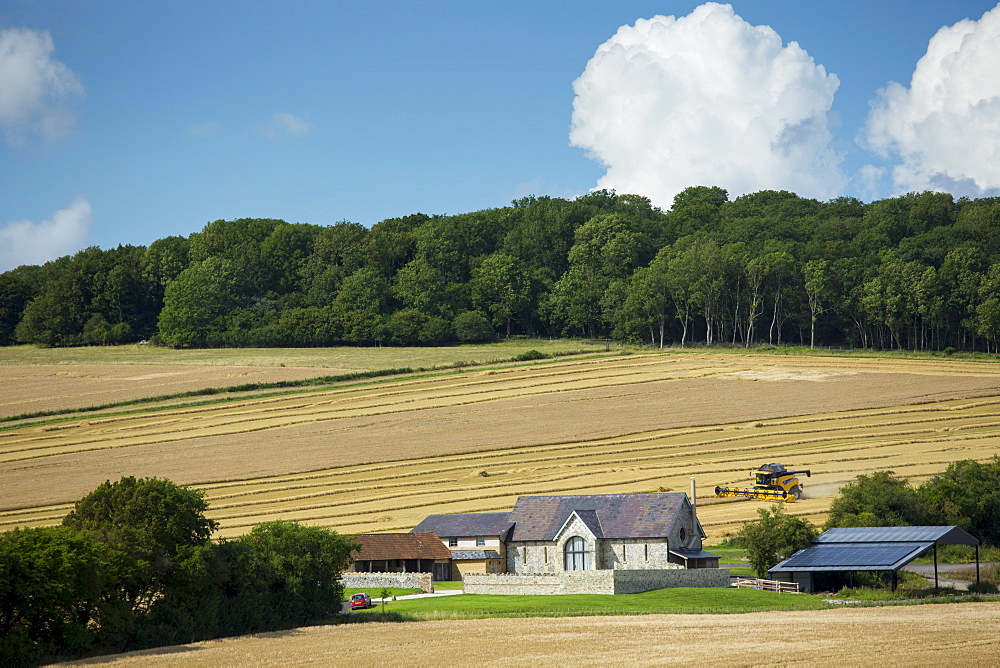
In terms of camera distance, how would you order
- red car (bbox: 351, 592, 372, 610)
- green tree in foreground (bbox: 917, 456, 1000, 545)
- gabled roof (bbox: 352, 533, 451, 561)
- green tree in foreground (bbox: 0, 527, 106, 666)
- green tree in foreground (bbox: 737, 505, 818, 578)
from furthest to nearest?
1. green tree in foreground (bbox: 917, 456, 1000, 545)
2. gabled roof (bbox: 352, 533, 451, 561)
3. green tree in foreground (bbox: 737, 505, 818, 578)
4. red car (bbox: 351, 592, 372, 610)
5. green tree in foreground (bbox: 0, 527, 106, 666)

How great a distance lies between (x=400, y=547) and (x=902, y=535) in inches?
916

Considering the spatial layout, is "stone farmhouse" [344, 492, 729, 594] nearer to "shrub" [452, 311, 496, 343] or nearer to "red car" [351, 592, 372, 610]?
"red car" [351, 592, 372, 610]

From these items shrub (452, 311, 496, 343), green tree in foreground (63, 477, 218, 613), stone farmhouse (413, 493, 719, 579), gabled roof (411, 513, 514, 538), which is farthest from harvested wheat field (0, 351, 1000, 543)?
shrub (452, 311, 496, 343)

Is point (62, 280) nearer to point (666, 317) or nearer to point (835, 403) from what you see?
point (666, 317)

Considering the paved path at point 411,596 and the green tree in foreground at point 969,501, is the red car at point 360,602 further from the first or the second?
the green tree in foreground at point 969,501

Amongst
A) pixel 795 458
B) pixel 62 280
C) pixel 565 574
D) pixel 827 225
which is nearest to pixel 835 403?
pixel 795 458

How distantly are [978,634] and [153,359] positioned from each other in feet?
300

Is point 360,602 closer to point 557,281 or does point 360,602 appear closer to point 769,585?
point 769,585

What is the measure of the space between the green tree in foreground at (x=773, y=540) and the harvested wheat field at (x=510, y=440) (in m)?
6.72

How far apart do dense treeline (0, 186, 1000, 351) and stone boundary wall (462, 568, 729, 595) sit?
67.4m

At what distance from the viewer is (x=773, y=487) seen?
198ft

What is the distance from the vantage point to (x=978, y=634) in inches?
1291

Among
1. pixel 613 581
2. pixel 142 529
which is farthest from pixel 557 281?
pixel 142 529

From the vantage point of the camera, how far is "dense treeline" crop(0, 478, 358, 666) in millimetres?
32875
